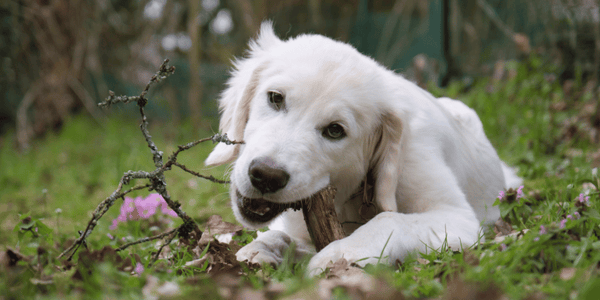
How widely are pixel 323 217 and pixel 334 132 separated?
0.48m

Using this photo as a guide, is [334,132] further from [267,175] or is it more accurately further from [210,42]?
[210,42]

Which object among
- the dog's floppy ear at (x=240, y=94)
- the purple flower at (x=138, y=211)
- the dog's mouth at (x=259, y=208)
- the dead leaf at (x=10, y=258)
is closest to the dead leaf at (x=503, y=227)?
the dog's mouth at (x=259, y=208)

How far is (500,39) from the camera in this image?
7512mm

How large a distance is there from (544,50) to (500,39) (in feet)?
2.88

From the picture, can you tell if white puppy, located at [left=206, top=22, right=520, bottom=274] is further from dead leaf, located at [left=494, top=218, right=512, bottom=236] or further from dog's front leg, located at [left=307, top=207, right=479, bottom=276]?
dead leaf, located at [left=494, top=218, right=512, bottom=236]

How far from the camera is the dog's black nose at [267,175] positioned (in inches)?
84.6

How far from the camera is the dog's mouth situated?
239cm

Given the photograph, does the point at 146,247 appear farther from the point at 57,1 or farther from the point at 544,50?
the point at 57,1

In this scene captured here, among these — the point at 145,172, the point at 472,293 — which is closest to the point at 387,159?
the point at 145,172

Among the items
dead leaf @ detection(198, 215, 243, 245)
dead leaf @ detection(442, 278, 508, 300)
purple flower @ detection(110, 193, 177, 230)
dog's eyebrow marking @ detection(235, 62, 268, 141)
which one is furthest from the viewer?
purple flower @ detection(110, 193, 177, 230)

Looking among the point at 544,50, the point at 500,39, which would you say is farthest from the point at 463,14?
the point at 544,50

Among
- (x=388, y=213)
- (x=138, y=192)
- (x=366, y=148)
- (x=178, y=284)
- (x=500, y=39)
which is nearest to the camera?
(x=178, y=284)

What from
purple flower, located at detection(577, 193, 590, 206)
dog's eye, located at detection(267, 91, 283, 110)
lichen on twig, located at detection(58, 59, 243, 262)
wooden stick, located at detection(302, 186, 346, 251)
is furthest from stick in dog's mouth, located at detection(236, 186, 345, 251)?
purple flower, located at detection(577, 193, 590, 206)

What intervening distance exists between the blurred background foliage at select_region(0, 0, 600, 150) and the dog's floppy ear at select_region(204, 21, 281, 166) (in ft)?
13.6
